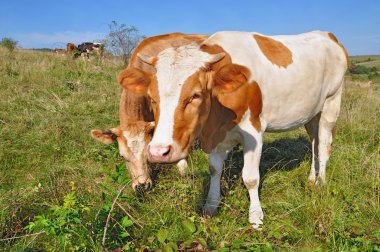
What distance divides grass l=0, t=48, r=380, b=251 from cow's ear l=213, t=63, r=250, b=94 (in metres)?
1.14

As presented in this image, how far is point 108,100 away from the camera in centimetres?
791

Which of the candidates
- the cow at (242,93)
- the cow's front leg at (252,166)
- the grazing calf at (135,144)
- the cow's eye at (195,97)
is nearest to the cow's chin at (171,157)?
the cow at (242,93)

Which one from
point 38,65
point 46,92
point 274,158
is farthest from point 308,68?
point 38,65

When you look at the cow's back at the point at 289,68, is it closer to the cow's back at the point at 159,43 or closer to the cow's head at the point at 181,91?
the cow's head at the point at 181,91

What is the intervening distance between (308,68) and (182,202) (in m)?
2.26

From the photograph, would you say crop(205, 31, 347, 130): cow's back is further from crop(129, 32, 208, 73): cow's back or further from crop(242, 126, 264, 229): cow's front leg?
crop(129, 32, 208, 73): cow's back

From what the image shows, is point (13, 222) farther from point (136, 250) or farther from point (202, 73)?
point (202, 73)

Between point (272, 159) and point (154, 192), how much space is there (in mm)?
2319

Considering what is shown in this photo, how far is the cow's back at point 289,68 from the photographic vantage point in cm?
375

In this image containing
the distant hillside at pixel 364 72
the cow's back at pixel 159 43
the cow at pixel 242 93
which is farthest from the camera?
the distant hillside at pixel 364 72

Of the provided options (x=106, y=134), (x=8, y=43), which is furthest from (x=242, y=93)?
(x=8, y=43)

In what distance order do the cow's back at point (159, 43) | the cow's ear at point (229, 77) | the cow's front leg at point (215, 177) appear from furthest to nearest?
1. the cow's back at point (159, 43)
2. the cow's front leg at point (215, 177)
3. the cow's ear at point (229, 77)

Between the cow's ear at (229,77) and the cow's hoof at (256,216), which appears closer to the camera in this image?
the cow's ear at (229,77)

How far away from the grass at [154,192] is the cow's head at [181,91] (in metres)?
0.41
